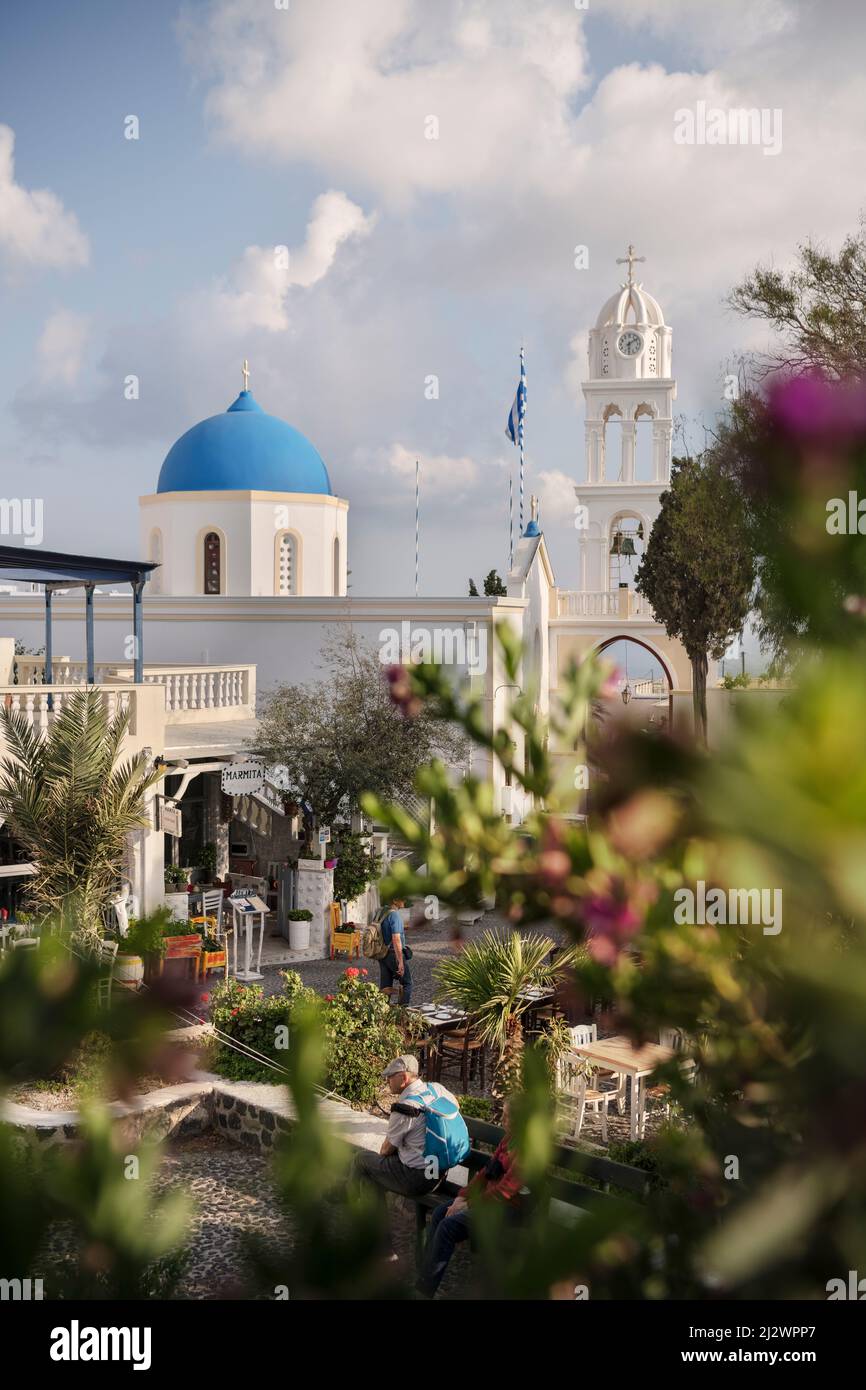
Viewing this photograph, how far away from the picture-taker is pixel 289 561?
3281 cm

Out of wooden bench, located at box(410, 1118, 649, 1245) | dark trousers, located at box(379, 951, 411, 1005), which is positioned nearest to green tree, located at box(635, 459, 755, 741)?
dark trousers, located at box(379, 951, 411, 1005)

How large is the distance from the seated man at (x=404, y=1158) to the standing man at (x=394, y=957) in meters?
6.01

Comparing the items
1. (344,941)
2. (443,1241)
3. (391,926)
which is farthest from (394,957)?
(443,1241)

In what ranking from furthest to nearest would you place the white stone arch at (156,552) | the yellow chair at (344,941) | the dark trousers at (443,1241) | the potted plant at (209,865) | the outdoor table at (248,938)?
the white stone arch at (156,552) → the potted plant at (209,865) → the yellow chair at (344,941) → the outdoor table at (248,938) → the dark trousers at (443,1241)

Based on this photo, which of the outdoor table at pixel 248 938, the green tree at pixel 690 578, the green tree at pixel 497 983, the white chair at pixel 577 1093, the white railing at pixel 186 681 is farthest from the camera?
the green tree at pixel 690 578

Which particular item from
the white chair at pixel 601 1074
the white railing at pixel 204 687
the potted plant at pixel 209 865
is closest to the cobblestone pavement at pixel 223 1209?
the white chair at pixel 601 1074

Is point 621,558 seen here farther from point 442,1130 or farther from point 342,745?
point 442,1130

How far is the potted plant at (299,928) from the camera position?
1744cm

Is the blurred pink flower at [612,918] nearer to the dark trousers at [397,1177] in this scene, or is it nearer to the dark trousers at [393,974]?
the dark trousers at [397,1177]

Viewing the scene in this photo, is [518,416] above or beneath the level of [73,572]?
above

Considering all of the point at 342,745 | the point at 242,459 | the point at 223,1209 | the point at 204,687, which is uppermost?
the point at 242,459

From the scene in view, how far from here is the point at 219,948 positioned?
50.2 feet

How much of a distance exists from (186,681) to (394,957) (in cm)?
835
